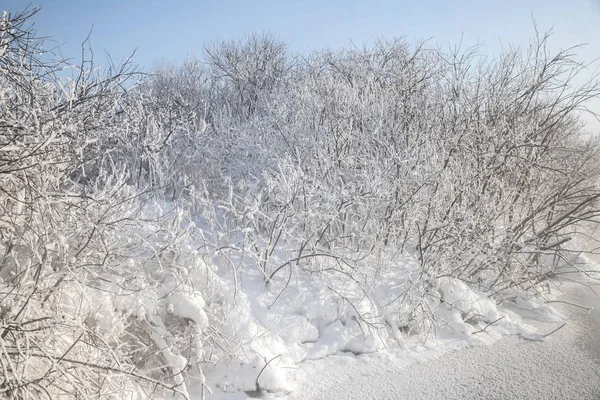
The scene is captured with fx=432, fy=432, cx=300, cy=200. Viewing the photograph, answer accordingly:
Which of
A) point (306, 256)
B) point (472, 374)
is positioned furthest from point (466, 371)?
point (306, 256)

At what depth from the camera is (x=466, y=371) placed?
539 cm

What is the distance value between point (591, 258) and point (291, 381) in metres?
9.99

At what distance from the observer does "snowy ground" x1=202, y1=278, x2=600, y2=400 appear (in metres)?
4.94

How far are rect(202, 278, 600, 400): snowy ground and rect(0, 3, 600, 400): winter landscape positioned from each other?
0.08ft

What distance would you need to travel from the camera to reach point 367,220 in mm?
7375

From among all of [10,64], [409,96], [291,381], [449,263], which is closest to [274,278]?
[291,381]

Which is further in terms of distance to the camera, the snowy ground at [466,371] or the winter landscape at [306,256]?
the snowy ground at [466,371]

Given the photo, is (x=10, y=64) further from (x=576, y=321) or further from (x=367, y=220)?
(x=576, y=321)

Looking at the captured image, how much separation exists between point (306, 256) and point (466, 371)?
246 centimetres

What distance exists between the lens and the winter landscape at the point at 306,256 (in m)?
4.00

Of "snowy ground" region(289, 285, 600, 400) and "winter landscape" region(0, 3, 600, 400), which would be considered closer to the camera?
"winter landscape" region(0, 3, 600, 400)

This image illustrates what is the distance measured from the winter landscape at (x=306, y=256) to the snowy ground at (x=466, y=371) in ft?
0.08

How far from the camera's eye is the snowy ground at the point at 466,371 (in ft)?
16.2

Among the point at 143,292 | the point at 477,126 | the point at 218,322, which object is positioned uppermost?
the point at 477,126
